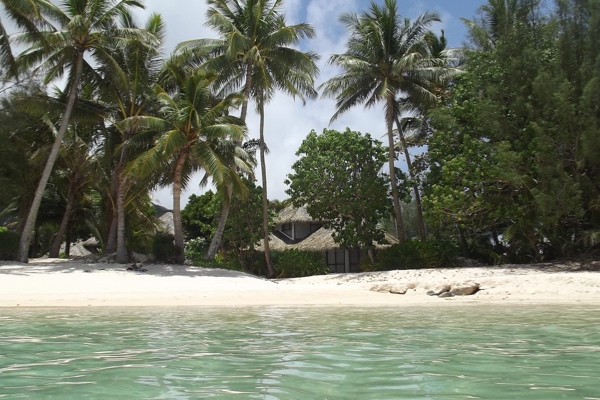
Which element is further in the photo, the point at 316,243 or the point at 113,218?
the point at 316,243

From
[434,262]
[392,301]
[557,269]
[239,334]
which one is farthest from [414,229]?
[239,334]

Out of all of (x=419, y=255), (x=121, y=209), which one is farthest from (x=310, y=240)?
(x=121, y=209)

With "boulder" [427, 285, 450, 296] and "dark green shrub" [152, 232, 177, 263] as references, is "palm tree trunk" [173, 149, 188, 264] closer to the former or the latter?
"dark green shrub" [152, 232, 177, 263]

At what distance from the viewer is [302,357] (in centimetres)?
482

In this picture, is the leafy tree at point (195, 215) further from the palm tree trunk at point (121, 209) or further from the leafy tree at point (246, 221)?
the palm tree trunk at point (121, 209)

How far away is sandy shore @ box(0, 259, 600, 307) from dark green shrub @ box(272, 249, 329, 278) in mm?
6026

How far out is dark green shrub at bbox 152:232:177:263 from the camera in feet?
67.1

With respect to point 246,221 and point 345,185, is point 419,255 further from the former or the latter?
point 246,221

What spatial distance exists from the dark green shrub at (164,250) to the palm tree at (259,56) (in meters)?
2.13

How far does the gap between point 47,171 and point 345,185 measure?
12831 mm

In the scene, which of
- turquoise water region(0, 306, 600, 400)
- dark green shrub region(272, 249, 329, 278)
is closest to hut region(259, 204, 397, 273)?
dark green shrub region(272, 249, 329, 278)

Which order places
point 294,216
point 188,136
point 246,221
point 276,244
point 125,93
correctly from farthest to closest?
point 294,216, point 276,244, point 246,221, point 125,93, point 188,136

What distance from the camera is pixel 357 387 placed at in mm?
3580

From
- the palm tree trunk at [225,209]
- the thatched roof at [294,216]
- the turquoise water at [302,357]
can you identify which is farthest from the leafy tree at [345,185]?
the turquoise water at [302,357]
